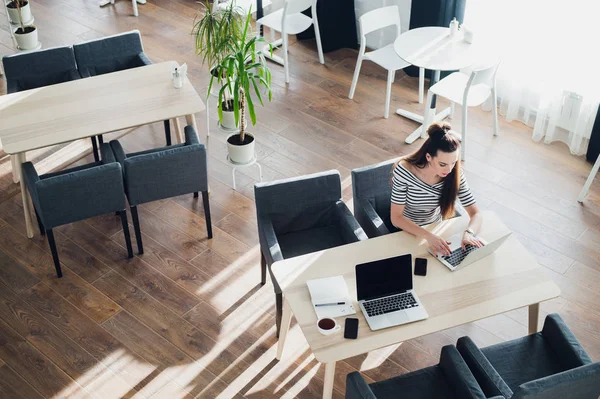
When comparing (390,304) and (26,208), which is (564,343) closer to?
(390,304)

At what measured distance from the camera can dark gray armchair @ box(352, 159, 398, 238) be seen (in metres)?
4.34

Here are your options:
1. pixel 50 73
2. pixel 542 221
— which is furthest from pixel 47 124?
pixel 542 221

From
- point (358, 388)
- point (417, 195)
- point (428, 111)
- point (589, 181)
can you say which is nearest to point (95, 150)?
point (428, 111)

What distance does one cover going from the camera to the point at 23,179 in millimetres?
4898

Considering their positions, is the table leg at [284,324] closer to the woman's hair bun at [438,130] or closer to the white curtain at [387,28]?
the woman's hair bun at [438,130]

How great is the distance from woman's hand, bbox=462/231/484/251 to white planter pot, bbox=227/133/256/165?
2.06 meters

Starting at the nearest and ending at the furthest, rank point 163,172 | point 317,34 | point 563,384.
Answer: point 563,384 < point 163,172 < point 317,34

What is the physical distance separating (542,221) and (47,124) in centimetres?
358

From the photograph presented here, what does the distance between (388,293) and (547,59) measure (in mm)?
3263

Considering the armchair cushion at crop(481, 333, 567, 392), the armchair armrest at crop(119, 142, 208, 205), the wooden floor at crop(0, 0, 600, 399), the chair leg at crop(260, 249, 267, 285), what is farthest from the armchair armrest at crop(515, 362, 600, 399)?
the armchair armrest at crop(119, 142, 208, 205)

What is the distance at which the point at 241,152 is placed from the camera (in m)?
5.44

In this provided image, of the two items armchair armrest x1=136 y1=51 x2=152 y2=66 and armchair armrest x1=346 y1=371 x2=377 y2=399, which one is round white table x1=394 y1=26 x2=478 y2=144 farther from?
armchair armrest x1=346 y1=371 x2=377 y2=399

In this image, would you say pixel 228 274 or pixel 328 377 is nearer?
pixel 328 377

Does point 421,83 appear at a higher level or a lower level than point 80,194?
lower
